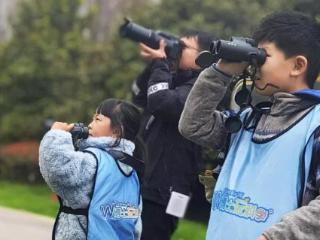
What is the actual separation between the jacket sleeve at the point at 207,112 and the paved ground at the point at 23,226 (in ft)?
16.0

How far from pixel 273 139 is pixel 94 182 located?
3.94 ft

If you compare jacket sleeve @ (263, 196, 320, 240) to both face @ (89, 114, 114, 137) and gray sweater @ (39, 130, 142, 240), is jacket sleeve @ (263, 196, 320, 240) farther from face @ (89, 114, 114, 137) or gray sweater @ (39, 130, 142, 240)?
face @ (89, 114, 114, 137)

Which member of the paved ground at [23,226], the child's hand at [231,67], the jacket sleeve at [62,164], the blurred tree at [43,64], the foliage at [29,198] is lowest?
the foliage at [29,198]

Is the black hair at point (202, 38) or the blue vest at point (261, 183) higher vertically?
the black hair at point (202, 38)

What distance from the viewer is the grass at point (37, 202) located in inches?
296

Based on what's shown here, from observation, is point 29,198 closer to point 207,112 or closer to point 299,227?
point 207,112

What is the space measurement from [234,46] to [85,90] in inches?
357

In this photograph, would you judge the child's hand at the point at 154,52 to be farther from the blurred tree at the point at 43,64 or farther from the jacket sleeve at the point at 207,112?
the blurred tree at the point at 43,64

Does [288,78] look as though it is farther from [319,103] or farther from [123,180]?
[123,180]

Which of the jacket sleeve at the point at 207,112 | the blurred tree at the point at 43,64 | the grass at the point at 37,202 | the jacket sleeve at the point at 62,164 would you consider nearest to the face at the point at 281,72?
the jacket sleeve at the point at 207,112

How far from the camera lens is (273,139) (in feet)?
6.88

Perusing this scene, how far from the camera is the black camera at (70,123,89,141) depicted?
3139mm

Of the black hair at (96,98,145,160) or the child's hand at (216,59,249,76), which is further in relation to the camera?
the black hair at (96,98,145,160)

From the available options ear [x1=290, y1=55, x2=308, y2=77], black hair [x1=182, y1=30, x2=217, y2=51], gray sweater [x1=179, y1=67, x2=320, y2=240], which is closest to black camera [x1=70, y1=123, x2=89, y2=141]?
gray sweater [x1=179, y1=67, x2=320, y2=240]
